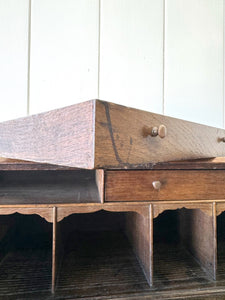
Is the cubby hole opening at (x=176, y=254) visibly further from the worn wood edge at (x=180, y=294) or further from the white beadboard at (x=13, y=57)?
the white beadboard at (x=13, y=57)

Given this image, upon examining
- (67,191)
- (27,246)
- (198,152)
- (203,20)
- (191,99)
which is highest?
(203,20)

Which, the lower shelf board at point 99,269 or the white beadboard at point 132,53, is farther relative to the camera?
the white beadboard at point 132,53

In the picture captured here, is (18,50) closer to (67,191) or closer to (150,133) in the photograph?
(67,191)

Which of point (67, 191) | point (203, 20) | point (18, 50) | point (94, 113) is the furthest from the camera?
point (203, 20)

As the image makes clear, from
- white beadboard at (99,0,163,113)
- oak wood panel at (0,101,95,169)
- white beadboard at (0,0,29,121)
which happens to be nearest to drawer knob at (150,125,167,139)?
oak wood panel at (0,101,95,169)

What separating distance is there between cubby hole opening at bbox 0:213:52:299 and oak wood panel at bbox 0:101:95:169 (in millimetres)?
387

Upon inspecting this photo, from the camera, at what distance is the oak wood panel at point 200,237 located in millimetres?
596

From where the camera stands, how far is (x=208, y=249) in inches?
24.1

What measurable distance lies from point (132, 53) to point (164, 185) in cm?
76

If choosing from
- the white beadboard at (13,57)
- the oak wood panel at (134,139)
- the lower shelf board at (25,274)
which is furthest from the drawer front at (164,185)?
the white beadboard at (13,57)

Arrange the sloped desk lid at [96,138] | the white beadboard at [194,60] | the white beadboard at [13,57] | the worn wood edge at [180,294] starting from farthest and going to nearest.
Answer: the white beadboard at [194,60] → the white beadboard at [13,57] → the worn wood edge at [180,294] → the sloped desk lid at [96,138]

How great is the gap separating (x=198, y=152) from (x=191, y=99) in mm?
637

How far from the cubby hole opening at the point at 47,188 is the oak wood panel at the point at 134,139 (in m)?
0.25

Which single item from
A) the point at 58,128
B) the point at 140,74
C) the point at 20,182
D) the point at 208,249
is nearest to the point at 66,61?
the point at 140,74
